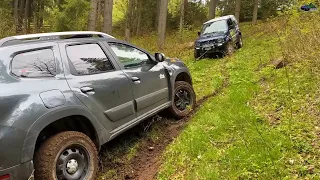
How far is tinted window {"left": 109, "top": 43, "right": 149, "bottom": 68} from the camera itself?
4.88 meters

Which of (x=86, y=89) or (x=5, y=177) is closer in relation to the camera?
(x=5, y=177)

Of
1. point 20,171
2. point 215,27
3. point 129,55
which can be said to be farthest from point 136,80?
point 215,27

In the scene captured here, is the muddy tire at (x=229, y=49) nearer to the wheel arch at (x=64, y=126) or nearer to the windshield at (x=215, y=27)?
the windshield at (x=215, y=27)

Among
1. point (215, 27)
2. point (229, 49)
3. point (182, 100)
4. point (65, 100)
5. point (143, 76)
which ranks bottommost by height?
point (182, 100)

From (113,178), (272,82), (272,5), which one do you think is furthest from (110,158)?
(272,5)

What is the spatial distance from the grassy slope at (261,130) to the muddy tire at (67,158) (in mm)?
999

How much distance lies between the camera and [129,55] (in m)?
5.11

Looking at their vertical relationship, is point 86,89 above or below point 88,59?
below

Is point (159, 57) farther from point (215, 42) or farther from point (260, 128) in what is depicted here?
point (215, 42)

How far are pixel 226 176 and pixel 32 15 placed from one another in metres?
30.7

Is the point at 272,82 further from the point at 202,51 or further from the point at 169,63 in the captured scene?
the point at 202,51

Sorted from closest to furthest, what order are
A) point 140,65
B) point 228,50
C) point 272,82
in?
point 140,65 < point 272,82 < point 228,50

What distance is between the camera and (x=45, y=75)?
359cm

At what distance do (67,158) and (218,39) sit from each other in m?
10.6
